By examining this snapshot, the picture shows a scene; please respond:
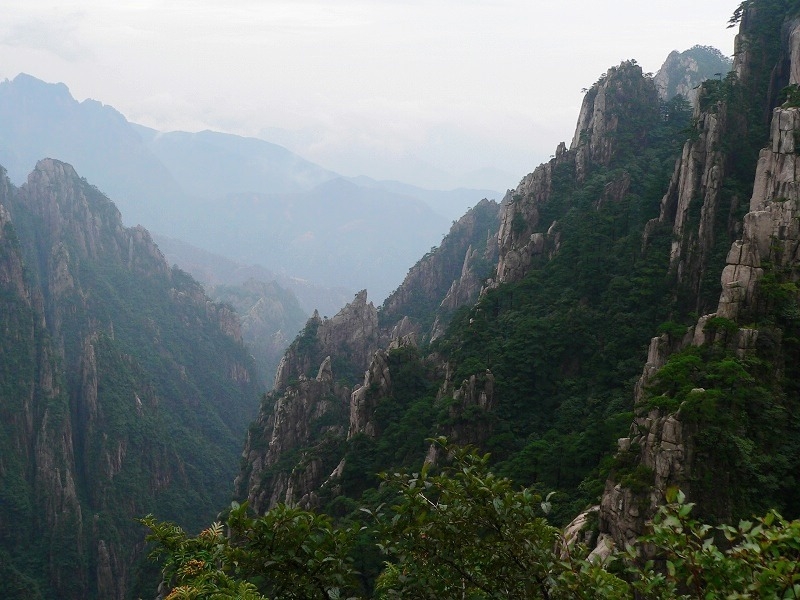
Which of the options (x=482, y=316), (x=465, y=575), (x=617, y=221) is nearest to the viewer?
(x=465, y=575)

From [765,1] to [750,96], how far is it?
949cm

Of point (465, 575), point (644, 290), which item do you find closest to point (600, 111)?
point (644, 290)

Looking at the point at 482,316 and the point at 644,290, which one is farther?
the point at 482,316

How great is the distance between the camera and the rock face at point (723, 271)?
19016 mm

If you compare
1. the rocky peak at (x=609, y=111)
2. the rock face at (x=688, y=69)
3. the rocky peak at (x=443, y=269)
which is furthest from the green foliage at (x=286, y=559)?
the rock face at (x=688, y=69)

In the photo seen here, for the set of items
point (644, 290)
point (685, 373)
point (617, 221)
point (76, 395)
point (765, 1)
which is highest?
point (765, 1)

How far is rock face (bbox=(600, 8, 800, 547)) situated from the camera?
1902 centimetres

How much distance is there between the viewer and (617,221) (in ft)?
147

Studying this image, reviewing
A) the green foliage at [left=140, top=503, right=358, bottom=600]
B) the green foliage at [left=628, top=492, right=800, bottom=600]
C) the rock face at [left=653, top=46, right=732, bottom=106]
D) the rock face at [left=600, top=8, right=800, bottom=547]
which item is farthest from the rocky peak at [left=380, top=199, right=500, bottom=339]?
the green foliage at [left=628, top=492, right=800, bottom=600]

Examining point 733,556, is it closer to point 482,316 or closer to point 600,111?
point 482,316

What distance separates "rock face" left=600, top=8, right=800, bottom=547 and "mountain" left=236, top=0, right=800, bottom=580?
2.6 inches

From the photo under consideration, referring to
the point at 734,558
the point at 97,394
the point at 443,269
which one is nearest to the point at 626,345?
the point at 734,558

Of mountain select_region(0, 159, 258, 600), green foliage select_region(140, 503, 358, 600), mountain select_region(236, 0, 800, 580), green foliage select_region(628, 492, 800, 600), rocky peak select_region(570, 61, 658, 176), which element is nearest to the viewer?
green foliage select_region(628, 492, 800, 600)

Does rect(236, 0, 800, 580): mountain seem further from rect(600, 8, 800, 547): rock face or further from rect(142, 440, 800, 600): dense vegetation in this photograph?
rect(142, 440, 800, 600): dense vegetation
